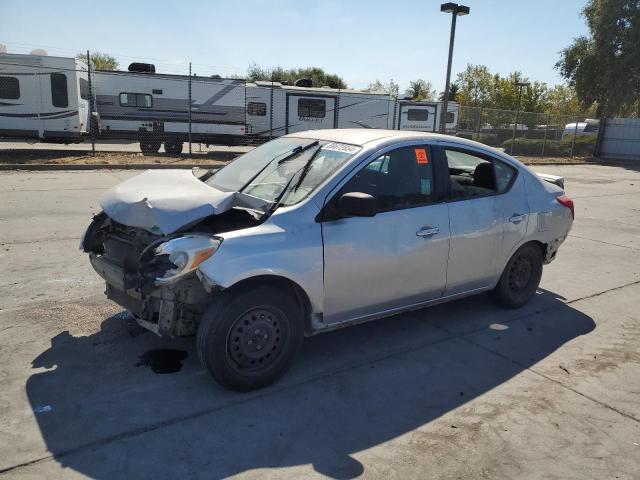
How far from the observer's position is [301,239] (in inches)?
137

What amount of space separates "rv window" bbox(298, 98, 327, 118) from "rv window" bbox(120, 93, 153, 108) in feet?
19.8

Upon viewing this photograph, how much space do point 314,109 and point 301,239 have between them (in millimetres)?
19560

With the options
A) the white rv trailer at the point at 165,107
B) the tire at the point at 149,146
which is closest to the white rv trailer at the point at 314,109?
the white rv trailer at the point at 165,107

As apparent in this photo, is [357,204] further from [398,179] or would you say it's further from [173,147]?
[173,147]

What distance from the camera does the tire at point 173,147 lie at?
20836mm

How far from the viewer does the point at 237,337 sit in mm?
3375

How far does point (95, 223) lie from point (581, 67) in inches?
1353

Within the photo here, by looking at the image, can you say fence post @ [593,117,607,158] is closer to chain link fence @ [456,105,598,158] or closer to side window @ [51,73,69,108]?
chain link fence @ [456,105,598,158]

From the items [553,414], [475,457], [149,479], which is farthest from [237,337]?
[553,414]

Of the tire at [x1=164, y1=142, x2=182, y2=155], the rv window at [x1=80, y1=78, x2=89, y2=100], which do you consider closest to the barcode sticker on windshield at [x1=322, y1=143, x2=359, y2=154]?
the rv window at [x1=80, y1=78, x2=89, y2=100]

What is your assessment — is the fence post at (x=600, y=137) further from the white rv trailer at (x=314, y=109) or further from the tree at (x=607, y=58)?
the white rv trailer at (x=314, y=109)

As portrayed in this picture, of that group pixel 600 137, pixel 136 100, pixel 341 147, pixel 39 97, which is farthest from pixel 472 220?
pixel 600 137

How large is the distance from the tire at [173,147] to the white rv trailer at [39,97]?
3.52 metres

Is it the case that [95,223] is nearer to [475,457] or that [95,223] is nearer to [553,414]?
[475,457]
